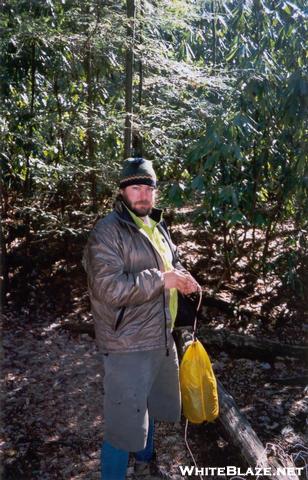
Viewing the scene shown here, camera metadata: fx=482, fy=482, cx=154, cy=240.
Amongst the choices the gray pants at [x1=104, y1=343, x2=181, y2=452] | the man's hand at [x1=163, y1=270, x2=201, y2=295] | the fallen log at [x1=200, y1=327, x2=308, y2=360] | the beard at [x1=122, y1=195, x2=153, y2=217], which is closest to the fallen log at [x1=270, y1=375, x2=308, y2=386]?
the fallen log at [x1=200, y1=327, x2=308, y2=360]

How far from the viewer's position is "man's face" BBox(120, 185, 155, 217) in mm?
2881

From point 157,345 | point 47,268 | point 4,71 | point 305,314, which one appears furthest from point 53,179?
point 305,314

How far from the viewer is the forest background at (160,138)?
177 inches

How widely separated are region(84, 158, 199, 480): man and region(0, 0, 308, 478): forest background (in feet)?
4.28

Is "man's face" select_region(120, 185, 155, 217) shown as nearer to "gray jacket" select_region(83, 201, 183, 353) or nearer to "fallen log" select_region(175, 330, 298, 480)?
"gray jacket" select_region(83, 201, 183, 353)

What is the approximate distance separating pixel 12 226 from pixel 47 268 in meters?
0.77

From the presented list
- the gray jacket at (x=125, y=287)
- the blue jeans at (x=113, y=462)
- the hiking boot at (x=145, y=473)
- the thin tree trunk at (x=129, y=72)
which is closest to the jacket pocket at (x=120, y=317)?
the gray jacket at (x=125, y=287)

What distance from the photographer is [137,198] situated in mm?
2887

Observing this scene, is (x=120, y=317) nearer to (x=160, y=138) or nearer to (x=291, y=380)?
(x=291, y=380)

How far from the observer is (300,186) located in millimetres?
4531

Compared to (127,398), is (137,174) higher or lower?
higher

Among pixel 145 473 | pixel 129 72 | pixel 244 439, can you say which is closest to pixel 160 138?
pixel 129 72

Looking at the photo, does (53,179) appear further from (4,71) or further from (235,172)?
(235,172)

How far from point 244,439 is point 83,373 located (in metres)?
1.96
